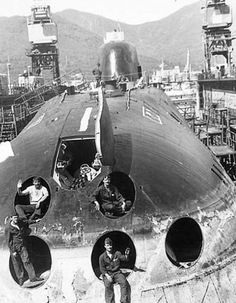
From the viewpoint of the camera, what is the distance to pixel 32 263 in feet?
29.3

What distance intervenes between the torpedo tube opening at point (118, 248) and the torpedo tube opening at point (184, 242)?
0.69m

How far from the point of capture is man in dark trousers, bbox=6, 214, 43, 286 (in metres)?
8.60

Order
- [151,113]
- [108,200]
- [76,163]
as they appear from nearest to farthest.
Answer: [108,200] < [76,163] < [151,113]

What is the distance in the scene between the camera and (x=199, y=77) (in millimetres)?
54594

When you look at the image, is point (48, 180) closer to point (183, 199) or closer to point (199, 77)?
point (183, 199)

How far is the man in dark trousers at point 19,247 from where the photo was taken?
8602 millimetres

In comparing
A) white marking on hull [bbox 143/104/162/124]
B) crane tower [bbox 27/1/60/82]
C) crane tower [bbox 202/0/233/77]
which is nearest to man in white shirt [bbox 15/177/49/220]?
white marking on hull [bbox 143/104/162/124]

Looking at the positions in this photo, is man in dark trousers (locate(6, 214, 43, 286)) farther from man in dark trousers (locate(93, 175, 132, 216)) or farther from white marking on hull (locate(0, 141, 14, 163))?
white marking on hull (locate(0, 141, 14, 163))

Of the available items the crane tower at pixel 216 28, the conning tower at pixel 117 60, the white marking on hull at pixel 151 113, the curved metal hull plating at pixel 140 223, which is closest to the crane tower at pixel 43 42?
the crane tower at pixel 216 28

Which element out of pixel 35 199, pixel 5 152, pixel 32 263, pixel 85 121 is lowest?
pixel 32 263

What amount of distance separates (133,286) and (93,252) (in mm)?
912

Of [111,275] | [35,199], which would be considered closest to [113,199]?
[111,275]

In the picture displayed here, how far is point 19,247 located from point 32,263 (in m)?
0.51

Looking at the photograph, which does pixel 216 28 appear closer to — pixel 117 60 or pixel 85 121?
pixel 117 60
